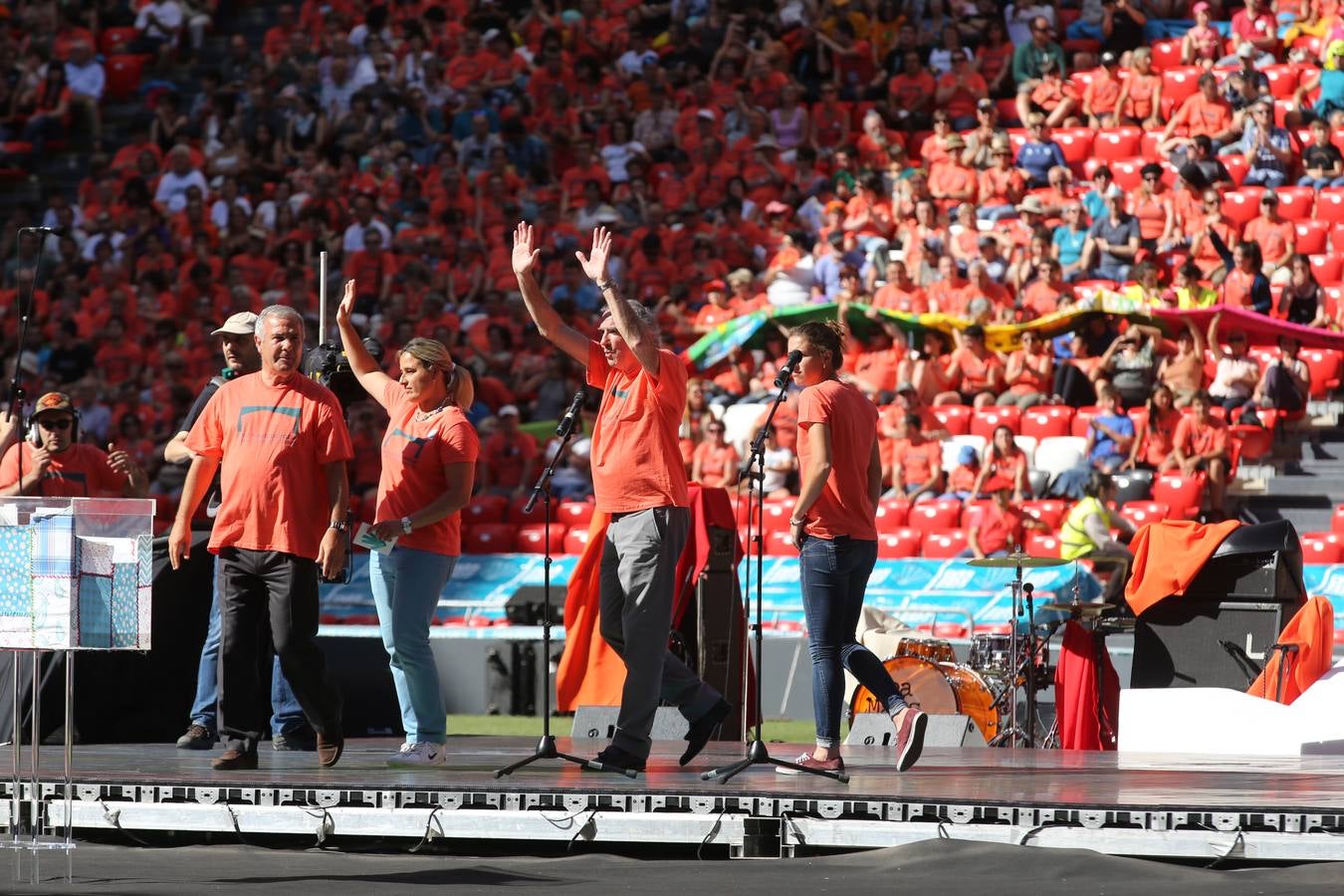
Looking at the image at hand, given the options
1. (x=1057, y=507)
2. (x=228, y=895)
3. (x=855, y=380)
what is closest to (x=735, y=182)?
(x=855, y=380)

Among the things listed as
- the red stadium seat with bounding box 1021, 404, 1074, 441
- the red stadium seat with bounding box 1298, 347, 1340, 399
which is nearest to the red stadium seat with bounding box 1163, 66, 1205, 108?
the red stadium seat with bounding box 1298, 347, 1340, 399

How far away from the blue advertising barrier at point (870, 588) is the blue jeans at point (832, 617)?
505 centimetres

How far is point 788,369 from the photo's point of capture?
807cm

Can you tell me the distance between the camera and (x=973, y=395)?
57.8 feet

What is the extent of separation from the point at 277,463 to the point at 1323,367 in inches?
416

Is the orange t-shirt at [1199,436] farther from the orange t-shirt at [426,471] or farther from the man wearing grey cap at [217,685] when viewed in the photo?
the orange t-shirt at [426,471]

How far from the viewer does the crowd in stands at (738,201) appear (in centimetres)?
1688

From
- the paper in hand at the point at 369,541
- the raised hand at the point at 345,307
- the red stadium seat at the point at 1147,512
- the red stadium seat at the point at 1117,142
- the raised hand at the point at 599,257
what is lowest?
the red stadium seat at the point at 1147,512

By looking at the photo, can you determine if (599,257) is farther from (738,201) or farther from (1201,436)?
(738,201)

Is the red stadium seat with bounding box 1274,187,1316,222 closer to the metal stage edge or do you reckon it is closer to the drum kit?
the drum kit

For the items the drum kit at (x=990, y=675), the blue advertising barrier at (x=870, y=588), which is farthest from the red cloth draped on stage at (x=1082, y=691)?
the blue advertising barrier at (x=870, y=588)

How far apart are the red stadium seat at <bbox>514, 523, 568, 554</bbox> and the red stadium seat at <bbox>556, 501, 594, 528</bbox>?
4.6 inches

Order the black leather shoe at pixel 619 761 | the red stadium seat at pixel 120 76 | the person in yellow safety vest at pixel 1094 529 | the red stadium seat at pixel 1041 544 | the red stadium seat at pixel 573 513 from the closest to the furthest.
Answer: the black leather shoe at pixel 619 761 < the person in yellow safety vest at pixel 1094 529 < the red stadium seat at pixel 1041 544 < the red stadium seat at pixel 573 513 < the red stadium seat at pixel 120 76

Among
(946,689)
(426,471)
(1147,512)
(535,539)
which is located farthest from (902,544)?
(426,471)
